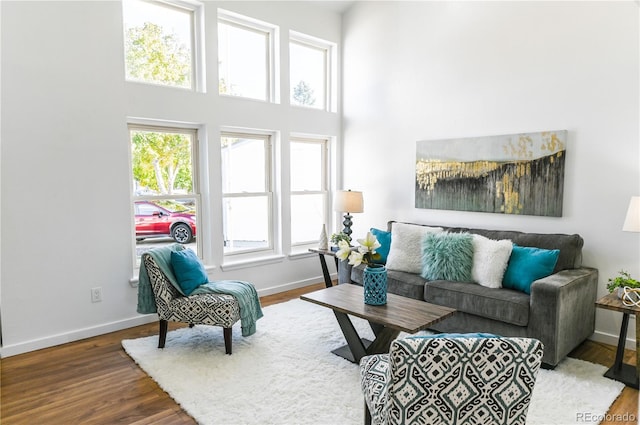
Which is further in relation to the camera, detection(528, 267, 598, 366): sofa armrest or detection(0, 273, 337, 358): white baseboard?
detection(0, 273, 337, 358): white baseboard

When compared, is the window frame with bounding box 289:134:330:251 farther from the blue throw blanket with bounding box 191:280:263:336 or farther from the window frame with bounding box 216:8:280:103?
the blue throw blanket with bounding box 191:280:263:336

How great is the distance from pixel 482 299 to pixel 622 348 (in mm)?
944

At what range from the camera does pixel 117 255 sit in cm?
374

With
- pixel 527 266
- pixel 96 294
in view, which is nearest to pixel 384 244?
pixel 527 266

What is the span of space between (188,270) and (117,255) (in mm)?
924

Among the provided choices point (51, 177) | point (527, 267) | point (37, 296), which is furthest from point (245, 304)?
point (527, 267)

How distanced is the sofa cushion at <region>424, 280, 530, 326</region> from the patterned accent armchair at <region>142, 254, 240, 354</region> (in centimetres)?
170

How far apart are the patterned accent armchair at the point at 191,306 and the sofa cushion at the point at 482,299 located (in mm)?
1703

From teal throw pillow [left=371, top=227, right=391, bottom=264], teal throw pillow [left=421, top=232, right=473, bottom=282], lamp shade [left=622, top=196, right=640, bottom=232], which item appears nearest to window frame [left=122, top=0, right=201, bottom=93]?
teal throw pillow [left=371, top=227, right=391, bottom=264]

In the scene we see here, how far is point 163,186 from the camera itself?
163 inches

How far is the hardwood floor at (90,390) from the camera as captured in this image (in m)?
2.38

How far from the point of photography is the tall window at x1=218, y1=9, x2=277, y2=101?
4512mm

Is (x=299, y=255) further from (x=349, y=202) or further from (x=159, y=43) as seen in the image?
(x=159, y=43)

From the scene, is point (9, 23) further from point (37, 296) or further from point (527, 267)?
point (527, 267)
